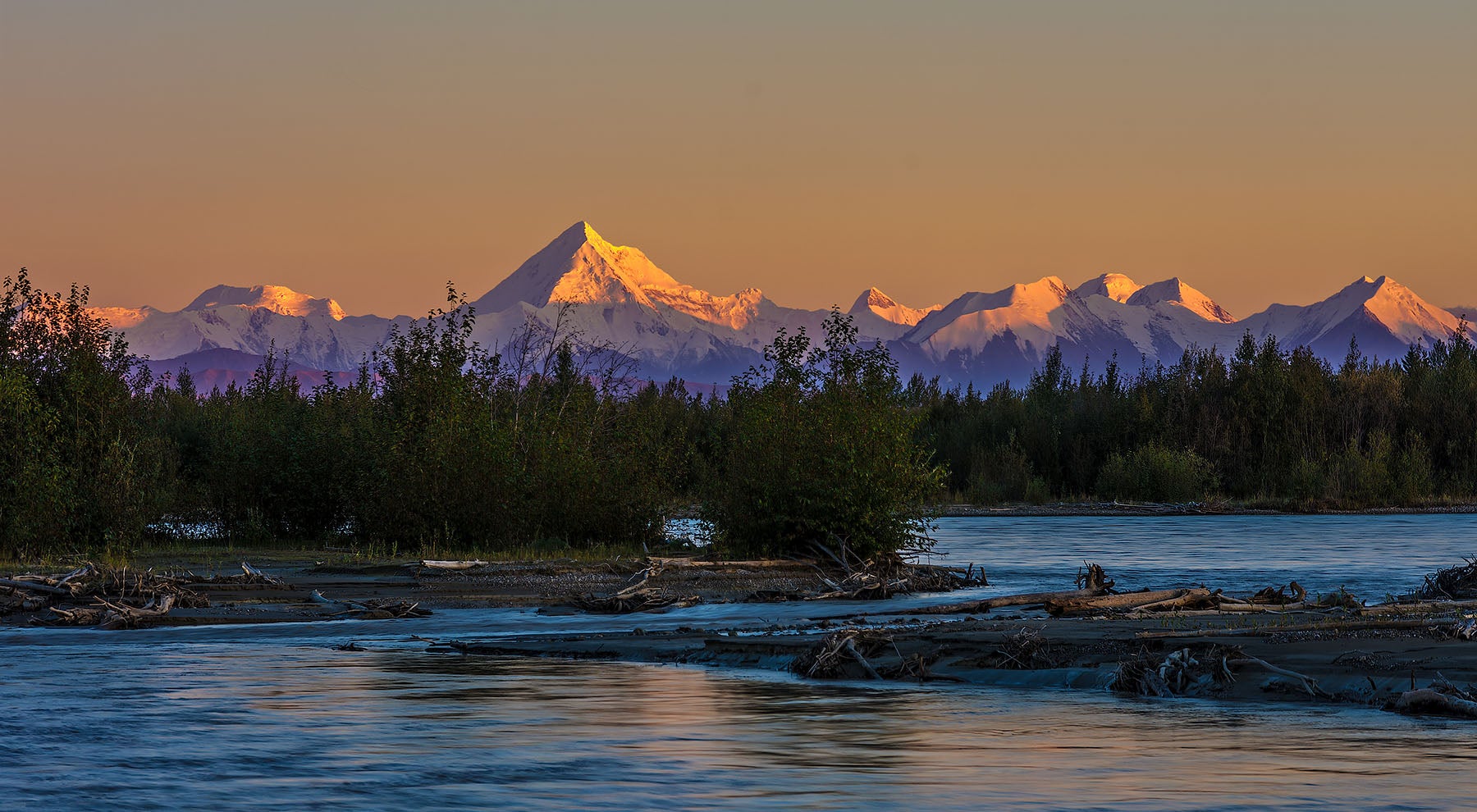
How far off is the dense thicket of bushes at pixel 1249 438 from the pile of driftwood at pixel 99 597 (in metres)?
46.6

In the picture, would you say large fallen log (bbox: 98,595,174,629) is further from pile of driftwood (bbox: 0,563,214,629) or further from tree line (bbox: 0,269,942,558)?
tree line (bbox: 0,269,942,558)

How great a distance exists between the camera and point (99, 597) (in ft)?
82.5

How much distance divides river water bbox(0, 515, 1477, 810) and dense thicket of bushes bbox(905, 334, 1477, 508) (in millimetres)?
52344

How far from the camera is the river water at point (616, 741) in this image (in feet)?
39.4

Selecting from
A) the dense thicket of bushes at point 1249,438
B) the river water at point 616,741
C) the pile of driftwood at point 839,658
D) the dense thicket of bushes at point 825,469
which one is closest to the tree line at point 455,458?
the dense thicket of bushes at point 825,469

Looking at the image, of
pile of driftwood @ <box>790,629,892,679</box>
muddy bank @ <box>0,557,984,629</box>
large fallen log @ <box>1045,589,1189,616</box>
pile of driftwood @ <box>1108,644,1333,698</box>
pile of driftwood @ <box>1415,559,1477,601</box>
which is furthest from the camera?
muddy bank @ <box>0,557,984,629</box>

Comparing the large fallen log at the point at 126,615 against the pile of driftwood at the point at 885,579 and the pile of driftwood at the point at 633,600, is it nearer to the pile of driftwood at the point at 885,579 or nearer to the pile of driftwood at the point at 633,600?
the pile of driftwood at the point at 633,600

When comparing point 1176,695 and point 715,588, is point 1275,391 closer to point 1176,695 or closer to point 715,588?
point 715,588

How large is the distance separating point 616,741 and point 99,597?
13.6 meters

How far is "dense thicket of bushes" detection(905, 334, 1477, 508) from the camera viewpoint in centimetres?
7200

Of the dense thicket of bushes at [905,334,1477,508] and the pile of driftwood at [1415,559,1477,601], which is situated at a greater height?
the dense thicket of bushes at [905,334,1477,508]

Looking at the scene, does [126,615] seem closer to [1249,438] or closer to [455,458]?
[455,458]

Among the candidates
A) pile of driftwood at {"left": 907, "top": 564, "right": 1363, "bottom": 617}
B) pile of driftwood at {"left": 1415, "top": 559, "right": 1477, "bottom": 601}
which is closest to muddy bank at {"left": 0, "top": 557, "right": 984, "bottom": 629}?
pile of driftwood at {"left": 907, "top": 564, "right": 1363, "bottom": 617}

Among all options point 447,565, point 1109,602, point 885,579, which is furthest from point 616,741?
point 885,579
